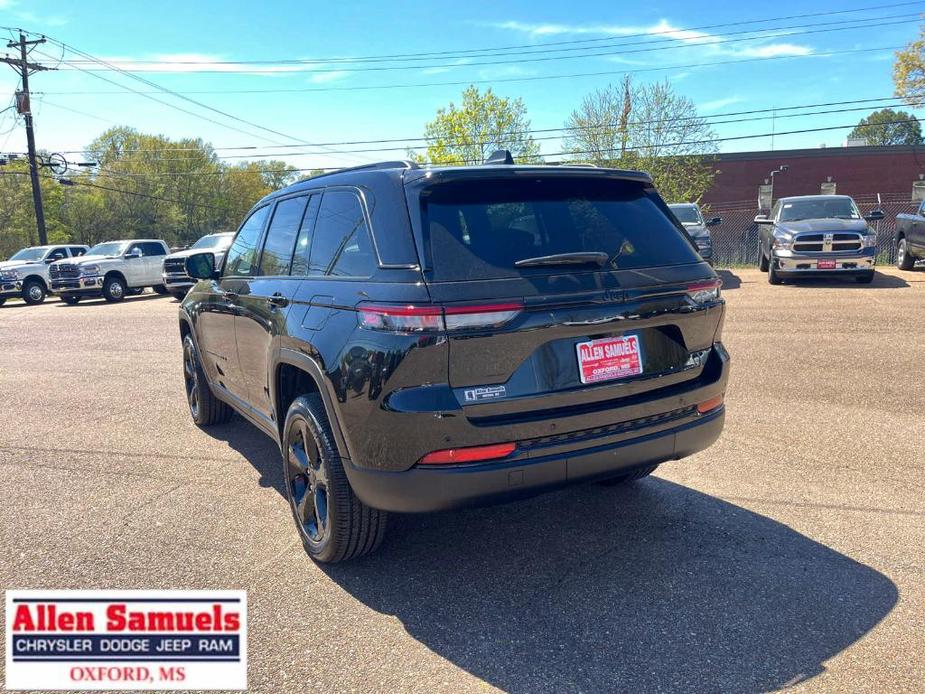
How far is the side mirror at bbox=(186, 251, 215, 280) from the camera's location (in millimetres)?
5207

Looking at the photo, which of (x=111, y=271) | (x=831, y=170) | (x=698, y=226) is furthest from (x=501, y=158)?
(x=831, y=170)

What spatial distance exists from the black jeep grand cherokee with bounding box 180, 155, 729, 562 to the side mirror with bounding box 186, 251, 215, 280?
5.67 feet

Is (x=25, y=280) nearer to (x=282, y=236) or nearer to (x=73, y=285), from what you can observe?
(x=73, y=285)

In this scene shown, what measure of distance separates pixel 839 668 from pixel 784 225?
543 inches

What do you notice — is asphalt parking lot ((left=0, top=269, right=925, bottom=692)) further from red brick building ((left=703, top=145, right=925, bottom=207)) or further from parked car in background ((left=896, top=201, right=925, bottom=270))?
red brick building ((left=703, top=145, right=925, bottom=207))

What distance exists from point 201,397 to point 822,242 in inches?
491

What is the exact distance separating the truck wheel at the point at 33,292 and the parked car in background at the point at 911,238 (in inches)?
957

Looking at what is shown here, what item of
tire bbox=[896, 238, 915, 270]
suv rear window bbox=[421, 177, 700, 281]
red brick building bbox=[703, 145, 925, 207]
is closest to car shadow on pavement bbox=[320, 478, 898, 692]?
suv rear window bbox=[421, 177, 700, 281]

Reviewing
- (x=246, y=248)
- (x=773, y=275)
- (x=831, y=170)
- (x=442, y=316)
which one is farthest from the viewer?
(x=831, y=170)

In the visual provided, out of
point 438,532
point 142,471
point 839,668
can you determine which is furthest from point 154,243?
point 839,668

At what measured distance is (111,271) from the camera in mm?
21547

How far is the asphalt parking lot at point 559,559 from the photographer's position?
2680 mm

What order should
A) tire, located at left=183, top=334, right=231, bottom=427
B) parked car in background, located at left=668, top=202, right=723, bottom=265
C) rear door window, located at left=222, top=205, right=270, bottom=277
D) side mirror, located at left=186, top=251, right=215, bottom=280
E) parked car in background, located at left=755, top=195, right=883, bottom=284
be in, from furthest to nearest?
parked car in background, located at left=668, top=202, right=723, bottom=265
parked car in background, located at left=755, top=195, right=883, bottom=284
tire, located at left=183, top=334, right=231, bottom=427
side mirror, located at left=186, top=251, right=215, bottom=280
rear door window, located at left=222, top=205, right=270, bottom=277

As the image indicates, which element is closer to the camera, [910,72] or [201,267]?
[201,267]
